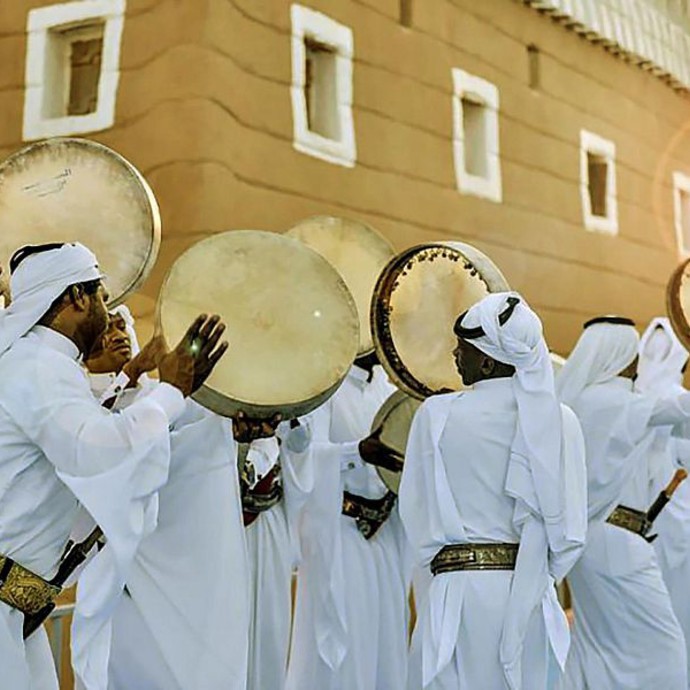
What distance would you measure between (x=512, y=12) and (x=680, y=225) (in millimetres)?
2990

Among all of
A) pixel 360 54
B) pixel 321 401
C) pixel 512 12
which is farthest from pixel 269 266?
pixel 512 12

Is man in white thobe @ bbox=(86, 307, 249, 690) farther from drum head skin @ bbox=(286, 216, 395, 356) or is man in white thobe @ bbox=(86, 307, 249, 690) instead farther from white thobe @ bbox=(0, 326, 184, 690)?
drum head skin @ bbox=(286, 216, 395, 356)

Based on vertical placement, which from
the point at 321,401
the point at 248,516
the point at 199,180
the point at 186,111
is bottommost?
the point at 248,516

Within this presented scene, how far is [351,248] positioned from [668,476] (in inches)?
71.1

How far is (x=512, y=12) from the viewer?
8.31 metres

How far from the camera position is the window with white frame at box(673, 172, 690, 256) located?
1027 centimetres

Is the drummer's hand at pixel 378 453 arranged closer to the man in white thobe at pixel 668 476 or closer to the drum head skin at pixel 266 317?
the drum head skin at pixel 266 317

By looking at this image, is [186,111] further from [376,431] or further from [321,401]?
[321,401]

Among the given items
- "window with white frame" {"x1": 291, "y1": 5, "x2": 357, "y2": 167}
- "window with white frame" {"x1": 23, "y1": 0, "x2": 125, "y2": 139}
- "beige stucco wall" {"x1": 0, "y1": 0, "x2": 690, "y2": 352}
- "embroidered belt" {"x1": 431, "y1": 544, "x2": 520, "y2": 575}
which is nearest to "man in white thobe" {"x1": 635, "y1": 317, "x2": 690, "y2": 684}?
"beige stucco wall" {"x1": 0, "y1": 0, "x2": 690, "y2": 352}

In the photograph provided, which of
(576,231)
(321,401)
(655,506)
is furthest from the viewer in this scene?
(576,231)

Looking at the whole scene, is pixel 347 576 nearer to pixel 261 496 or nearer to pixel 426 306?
pixel 261 496

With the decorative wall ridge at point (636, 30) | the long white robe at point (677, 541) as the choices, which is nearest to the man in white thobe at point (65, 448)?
the long white robe at point (677, 541)

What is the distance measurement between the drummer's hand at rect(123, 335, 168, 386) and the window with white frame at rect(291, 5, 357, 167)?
3.39m

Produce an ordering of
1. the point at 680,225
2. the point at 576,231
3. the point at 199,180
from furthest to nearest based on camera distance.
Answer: the point at 680,225, the point at 576,231, the point at 199,180
